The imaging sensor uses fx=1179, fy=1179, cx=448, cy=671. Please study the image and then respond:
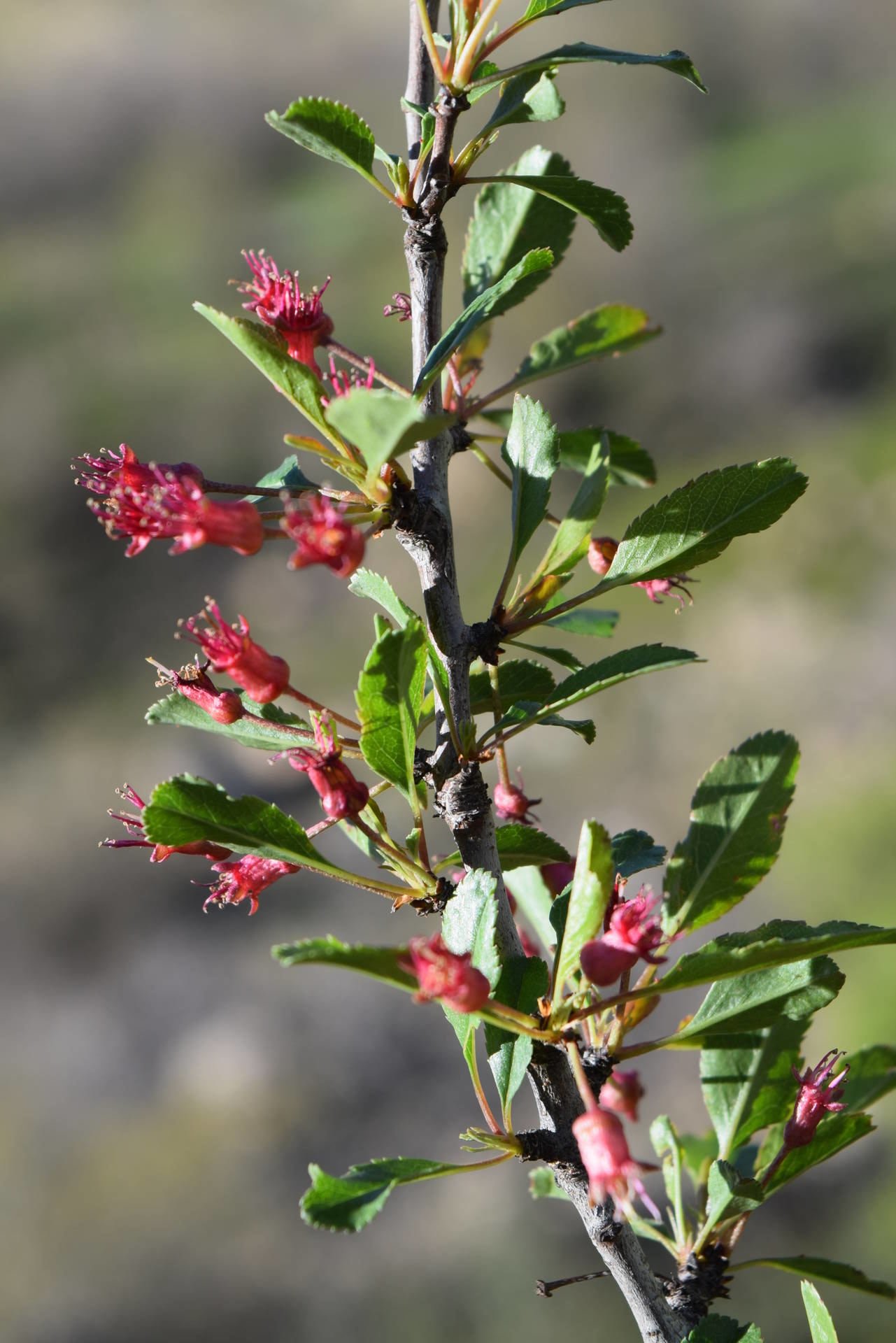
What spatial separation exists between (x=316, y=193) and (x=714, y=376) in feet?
6.30

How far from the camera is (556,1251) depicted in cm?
234

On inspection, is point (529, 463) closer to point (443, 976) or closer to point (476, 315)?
point (476, 315)

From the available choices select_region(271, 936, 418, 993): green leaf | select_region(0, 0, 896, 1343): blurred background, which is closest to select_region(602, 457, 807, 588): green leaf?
select_region(271, 936, 418, 993): green leaf

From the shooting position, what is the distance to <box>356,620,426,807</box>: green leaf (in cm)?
53

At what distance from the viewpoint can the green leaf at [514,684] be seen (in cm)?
66

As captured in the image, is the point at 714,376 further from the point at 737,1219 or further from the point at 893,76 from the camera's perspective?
the point at 737,1219

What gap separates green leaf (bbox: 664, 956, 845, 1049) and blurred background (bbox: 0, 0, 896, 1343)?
1.77m

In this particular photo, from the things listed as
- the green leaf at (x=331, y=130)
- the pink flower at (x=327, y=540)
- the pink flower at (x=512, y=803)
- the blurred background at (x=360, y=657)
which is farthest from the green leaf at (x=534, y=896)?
the blurred background at (x=360, y=657)

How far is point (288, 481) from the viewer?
0.62m

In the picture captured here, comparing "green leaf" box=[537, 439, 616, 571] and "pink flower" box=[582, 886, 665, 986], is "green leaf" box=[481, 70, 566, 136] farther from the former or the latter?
"pink flower" box=[582, 886, 665, 986]

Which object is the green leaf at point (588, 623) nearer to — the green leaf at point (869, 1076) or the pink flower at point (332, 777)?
the pink flower at point (332, 777)

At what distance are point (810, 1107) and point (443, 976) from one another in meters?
0.29

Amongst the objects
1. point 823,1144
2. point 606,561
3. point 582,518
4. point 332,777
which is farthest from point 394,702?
point 823,1144

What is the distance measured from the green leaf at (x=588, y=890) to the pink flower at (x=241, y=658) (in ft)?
0.59
